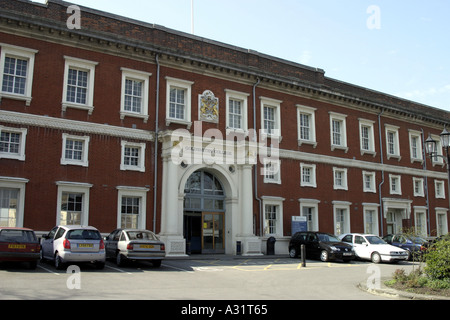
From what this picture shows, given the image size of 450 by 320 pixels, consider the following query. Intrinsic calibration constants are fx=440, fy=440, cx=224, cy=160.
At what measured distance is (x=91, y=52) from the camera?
76.6ft

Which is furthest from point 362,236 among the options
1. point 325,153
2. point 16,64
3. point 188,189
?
point 16,64

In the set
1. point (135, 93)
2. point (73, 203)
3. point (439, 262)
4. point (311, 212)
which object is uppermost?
point (135, 93)

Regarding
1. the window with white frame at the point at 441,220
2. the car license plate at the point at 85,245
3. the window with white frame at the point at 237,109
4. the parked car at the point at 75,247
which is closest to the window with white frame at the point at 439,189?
the window with white frame at the point at 441,220

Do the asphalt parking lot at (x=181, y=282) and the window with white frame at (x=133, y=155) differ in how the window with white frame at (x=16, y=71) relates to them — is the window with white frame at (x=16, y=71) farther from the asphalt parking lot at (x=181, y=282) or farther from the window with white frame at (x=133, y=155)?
the asphalt parking lot at (x=181, y=282)

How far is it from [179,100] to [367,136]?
55.6ft

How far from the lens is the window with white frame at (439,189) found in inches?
1553

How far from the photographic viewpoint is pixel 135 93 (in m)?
24.7

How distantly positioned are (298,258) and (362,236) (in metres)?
3.91

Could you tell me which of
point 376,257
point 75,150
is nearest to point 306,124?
point 376,257

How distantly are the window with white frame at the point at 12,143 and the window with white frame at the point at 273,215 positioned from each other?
46.6ft

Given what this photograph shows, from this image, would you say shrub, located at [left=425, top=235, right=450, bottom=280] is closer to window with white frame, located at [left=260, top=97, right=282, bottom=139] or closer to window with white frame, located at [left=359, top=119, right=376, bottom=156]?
window with white frame, located at [left=260, top=97, right=282, bottom=139]

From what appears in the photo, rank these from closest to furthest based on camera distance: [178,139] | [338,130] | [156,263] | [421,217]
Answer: [156,263] < [178,139] < [338,130] < [421,217]

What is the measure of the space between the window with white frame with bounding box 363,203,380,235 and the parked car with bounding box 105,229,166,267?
20.0 m

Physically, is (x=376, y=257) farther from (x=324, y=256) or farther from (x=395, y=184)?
(x=395, y=184)
